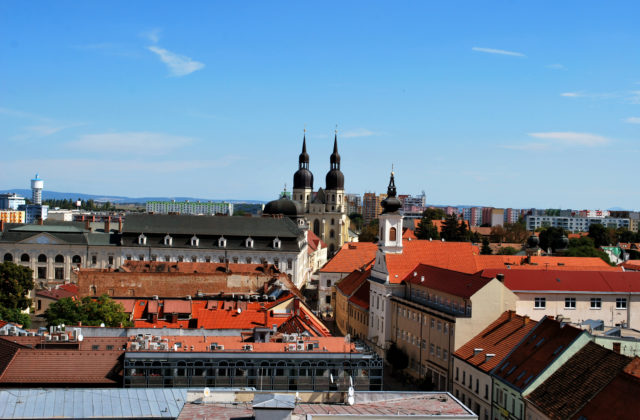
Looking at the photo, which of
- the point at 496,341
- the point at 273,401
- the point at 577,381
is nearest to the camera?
the point at 273,401

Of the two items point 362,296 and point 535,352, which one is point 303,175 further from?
point 535,352

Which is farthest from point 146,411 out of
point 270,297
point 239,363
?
point 270,297

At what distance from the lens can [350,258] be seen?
111 meters

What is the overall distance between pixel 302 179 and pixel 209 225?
47613 millimetres

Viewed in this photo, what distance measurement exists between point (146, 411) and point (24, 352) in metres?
11.8

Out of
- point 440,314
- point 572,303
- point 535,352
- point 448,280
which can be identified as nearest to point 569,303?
point 572,303

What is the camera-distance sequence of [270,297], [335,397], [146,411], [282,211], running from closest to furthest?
[335,397]
[146,411]
[270,297]
[282,211]

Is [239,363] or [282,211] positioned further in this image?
[282,211]

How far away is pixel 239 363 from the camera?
46594mm

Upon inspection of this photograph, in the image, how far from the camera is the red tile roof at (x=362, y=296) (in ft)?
269

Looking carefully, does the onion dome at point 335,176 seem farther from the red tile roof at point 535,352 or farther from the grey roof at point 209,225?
the red tile roof at point 535,352

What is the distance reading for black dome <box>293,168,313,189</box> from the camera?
537 feet

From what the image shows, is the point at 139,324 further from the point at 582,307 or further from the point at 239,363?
the point at 582,307

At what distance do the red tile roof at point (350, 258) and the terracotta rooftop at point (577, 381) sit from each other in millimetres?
66130
